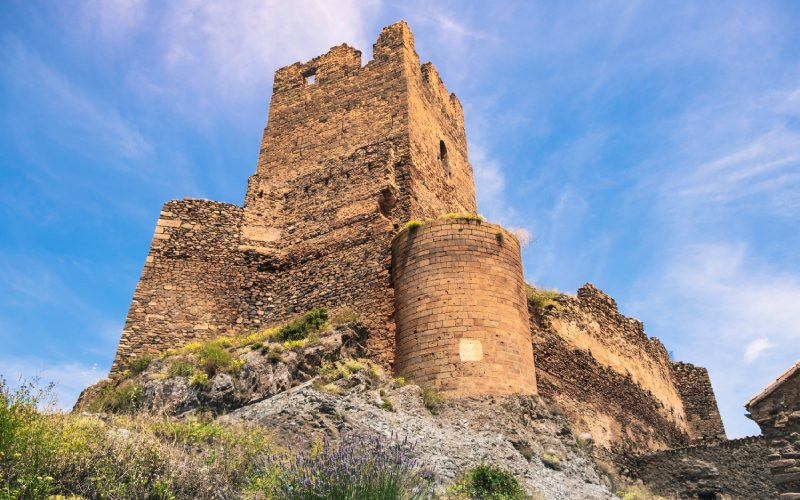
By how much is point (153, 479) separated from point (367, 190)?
10.6 m

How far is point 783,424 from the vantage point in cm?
822

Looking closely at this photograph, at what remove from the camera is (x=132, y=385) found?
42.8 feet

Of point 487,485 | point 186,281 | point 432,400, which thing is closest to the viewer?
point 487,485

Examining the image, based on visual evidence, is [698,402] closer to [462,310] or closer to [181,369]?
[462,310]

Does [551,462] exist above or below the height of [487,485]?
above

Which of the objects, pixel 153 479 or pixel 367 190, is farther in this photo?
pixel 367 190

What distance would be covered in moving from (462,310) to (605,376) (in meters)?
6.95

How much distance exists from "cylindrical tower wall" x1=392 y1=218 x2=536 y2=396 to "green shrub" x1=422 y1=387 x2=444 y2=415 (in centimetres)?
20

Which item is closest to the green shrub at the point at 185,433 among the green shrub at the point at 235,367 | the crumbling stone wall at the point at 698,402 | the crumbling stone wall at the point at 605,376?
the green shrub at the point at 235,367

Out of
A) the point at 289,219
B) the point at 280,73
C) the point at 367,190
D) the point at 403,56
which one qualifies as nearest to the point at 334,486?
the point at 367,190

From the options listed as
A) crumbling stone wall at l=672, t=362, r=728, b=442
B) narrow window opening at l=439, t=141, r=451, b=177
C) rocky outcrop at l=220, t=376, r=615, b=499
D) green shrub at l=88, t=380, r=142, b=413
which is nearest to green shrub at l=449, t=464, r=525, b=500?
rocky outcrop at l=220, t=376, r=615, b=499

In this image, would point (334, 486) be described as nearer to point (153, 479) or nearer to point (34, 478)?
point (153, 479)

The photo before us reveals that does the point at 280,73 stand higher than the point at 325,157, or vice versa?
the point at 280,73

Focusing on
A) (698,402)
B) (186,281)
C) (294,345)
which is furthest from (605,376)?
(186,281)
